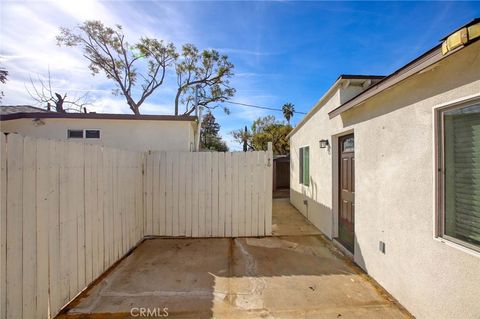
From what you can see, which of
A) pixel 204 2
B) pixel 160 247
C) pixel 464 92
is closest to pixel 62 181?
pixel 160 247

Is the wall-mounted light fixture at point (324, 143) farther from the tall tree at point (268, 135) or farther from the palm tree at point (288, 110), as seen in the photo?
the palm tree at point (288, 110)

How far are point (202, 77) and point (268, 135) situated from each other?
8172 mm

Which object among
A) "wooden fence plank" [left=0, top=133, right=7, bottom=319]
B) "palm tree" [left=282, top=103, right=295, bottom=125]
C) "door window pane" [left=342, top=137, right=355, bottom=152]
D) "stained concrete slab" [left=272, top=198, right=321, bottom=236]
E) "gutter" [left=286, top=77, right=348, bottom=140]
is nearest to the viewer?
"wooden fence plank" [left=0, top=133, right=7, bottom=319]

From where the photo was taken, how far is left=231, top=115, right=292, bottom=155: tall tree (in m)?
22.7

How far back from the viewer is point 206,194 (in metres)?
5.36

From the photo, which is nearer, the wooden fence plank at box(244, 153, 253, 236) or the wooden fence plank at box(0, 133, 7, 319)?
the wooden fence plank at box(0, 133, 7, 319)

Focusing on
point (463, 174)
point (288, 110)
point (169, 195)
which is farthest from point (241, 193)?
point (288, 110)

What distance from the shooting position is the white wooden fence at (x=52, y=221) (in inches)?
77.9

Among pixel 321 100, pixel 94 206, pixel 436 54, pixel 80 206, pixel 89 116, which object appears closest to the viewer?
pixel 436 54

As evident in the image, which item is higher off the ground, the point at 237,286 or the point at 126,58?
the point at 126,58

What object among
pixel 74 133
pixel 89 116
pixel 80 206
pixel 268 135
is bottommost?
pixel 80 206

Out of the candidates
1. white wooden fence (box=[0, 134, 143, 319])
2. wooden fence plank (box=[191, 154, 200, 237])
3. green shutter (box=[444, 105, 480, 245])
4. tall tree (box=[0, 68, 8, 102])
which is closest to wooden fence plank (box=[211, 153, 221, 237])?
wooden fence plank (box=[191, 154, 200, 237])

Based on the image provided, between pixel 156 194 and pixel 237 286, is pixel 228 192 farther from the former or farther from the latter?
pixel 237 286

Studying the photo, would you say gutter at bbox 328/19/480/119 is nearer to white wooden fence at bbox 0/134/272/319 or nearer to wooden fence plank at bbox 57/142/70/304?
white wooden fence at bbox 0/134/272/319
